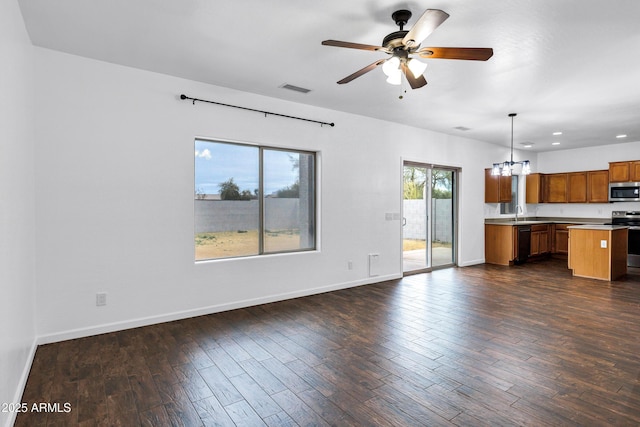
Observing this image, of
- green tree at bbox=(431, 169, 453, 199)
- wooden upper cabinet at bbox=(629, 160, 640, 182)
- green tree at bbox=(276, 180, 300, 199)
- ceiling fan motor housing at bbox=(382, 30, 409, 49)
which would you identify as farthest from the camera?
wooden upper cabinet at bbox=(629, 160, 640, 182)

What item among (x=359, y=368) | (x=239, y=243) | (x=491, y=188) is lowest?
(x=359, y=368)

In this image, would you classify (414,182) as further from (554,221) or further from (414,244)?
(554,221)

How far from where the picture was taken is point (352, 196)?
215 inches

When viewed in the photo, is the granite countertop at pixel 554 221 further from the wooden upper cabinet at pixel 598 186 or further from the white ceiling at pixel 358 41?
the white ceiling at pixel 358 41

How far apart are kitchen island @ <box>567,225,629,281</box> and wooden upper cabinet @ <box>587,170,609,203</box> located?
2191 mm

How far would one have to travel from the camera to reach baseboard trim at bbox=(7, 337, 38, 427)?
2.04 m

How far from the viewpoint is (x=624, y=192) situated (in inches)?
301

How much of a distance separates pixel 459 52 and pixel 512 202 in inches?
295

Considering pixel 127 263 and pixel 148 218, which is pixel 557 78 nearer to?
pixel 148 218

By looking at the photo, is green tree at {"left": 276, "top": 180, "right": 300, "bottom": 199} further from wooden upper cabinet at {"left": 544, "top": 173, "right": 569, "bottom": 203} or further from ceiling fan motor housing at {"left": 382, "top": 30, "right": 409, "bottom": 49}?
wooden upper cabinet at {"left": 544, "top": 173, "right": 569, "bottom": 203}

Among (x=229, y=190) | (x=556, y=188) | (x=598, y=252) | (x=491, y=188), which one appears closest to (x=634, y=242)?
(x=598, y=252)

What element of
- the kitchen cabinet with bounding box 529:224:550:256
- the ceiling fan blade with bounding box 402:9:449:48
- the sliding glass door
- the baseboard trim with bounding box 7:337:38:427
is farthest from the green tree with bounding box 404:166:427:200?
the baseboard trim with bounding box 7:337:38:427

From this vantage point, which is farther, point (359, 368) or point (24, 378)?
point (359, 368)

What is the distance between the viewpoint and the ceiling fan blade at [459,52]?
2.39 metres
